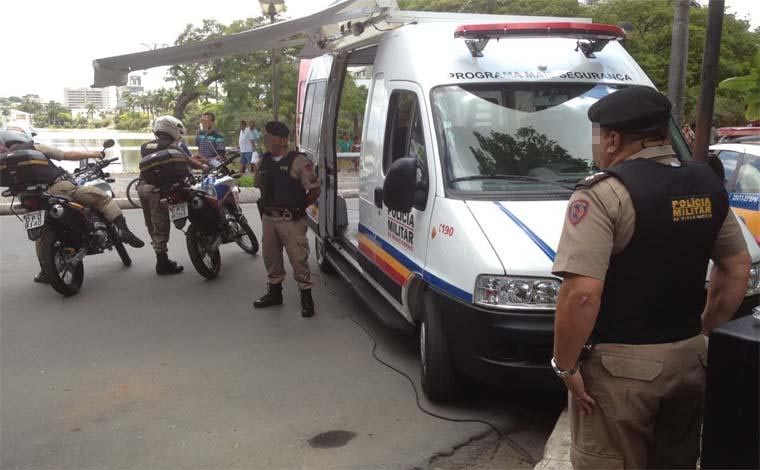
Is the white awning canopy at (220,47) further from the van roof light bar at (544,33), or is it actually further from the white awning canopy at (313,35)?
the van roof light bar at (544,33)

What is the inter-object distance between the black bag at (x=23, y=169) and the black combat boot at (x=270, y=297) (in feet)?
8.35

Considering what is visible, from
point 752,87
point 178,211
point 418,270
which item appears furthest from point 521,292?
point 178,211

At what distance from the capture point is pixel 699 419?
2.38 metres

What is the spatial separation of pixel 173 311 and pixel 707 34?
→ 5024 millimetres

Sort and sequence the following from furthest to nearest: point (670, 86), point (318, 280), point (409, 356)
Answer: point (318, 280) < point (670, 86) < point (409, 356)

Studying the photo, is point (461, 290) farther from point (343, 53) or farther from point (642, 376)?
point (343, 53)

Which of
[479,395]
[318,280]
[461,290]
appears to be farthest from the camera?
[318,280]

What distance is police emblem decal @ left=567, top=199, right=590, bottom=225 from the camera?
213 cm

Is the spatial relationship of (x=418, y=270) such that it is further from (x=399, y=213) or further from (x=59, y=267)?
(x=59, y=267)

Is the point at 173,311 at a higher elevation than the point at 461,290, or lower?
lower

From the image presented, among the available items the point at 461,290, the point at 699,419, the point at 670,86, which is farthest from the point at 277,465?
the point at 670,86

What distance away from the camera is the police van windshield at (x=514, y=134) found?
450 centimetres

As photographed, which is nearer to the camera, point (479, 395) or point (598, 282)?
point (598, 282)

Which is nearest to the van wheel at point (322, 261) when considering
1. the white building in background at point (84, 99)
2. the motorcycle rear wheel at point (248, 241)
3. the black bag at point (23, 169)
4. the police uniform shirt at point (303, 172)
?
the motorcycle rear wheel at point (248, 241)
